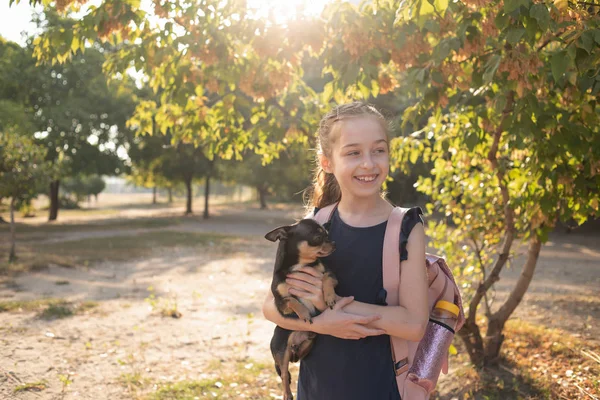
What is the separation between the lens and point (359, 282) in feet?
7.29

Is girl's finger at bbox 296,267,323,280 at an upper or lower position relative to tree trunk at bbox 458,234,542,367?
upper

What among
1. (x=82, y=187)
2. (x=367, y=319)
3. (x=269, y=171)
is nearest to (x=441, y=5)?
(x=367, y=319)

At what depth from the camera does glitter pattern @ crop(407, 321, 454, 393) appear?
7.11 feet

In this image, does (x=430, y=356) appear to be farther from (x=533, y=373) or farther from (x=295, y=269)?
(x=533, y=373)

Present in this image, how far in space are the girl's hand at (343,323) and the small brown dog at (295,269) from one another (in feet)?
0.15

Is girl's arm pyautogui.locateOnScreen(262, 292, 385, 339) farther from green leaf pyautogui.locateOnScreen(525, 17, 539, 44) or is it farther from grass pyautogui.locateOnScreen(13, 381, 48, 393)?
grass pyautogui.locateOnScreen(13, 381, 48, 393)

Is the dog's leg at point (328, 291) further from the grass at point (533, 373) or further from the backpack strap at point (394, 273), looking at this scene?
the grass at point (533, 373)

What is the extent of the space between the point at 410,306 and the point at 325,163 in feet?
2.57

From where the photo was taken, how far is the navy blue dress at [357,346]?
2180 millimetres

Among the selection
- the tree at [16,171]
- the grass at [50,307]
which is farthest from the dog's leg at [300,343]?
the tree at [16,171]

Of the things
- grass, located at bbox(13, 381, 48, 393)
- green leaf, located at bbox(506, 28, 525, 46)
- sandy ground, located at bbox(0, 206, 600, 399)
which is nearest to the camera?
green leaf, located at bbox(506, 28, 525, 46)

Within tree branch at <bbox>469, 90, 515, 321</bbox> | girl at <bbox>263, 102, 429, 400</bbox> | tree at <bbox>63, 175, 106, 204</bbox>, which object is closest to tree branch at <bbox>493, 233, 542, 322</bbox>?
tree branch at <bbox>469, 90, 515, 321</bbox>

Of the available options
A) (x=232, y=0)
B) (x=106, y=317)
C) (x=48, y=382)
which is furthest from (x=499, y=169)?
(x=106, y=317)

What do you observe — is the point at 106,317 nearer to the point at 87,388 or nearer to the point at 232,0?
the point at 87,388
